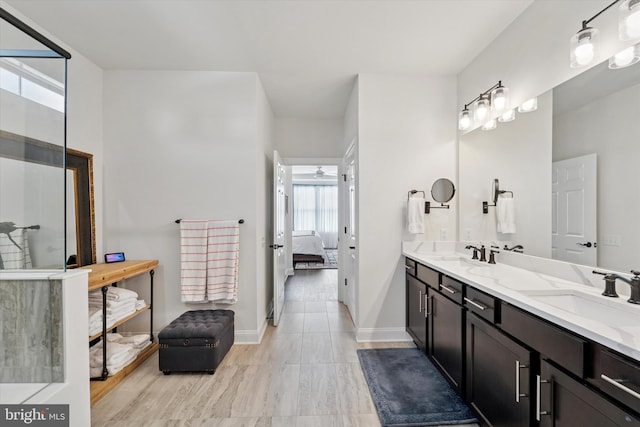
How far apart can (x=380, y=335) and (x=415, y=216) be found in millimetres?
1259

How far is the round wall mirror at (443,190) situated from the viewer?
9.50ft

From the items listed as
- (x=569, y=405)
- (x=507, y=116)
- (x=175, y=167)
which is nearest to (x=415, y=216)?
(x=507, y=116)

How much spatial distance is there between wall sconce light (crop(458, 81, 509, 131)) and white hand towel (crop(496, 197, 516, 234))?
0.73 metres

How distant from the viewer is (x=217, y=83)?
289 centimetres

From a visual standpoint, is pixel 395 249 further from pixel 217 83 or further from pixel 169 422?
pixel 217 83

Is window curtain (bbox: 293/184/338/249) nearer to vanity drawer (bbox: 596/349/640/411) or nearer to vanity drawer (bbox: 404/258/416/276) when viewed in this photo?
vanity drawer (bbox: 404/258/416/276)

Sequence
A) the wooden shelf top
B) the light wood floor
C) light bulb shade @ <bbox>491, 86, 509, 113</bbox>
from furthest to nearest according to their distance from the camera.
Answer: light bulb shade @ <bbox>491, 86, 509, 113</bbox> < the wooden shelf top < the light wood floor

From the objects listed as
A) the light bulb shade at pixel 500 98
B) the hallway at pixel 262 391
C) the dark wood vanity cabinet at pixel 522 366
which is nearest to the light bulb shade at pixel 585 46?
the light bulb shade at pixel 500 98

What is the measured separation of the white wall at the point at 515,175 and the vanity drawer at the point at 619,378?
1111 mm

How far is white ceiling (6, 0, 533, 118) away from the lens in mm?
1987

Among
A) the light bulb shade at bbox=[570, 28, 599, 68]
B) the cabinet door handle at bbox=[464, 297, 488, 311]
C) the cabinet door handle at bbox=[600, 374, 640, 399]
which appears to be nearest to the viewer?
the cabinet door handle at bbox=[600, 374, 640, 399]

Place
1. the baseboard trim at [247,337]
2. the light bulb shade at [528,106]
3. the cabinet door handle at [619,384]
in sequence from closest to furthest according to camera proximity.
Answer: the cabinet door handle at [619,384], the light bulb shade at [528,106], the baseboard trim at [247,337]

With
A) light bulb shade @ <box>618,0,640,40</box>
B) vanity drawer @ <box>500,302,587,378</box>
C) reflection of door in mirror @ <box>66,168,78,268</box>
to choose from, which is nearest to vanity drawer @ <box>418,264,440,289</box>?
vanity drawer @ <box>500,302,587,378</box>

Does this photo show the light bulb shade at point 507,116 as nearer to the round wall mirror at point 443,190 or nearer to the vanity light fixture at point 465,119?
the vanity light fixture at point 465,119
